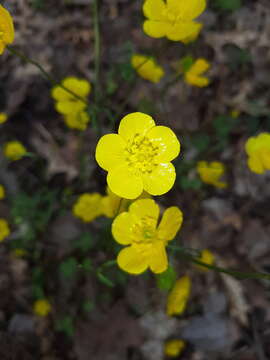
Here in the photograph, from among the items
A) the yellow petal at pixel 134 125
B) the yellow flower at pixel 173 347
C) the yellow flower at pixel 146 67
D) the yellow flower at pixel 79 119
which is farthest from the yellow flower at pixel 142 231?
the yellow flower at pixel 173 347

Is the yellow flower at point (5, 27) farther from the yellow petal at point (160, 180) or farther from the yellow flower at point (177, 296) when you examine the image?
the yellow flower at point (177, 296)

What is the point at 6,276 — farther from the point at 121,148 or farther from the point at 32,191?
the point at 121,148

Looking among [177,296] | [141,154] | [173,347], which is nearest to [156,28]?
[141,154]

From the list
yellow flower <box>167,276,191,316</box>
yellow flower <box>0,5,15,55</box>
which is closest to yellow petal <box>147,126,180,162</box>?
yellow flower <box>0,5,15,55</box>

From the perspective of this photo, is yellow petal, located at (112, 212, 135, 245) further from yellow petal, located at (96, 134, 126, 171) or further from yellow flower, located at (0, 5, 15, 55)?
yellow flower, located at (0, 5, 15, 55)

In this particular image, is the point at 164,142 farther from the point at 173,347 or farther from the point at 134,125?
the point at 173,347

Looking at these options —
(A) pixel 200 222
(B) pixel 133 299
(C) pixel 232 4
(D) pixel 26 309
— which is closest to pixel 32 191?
(D) pixel 26 309
